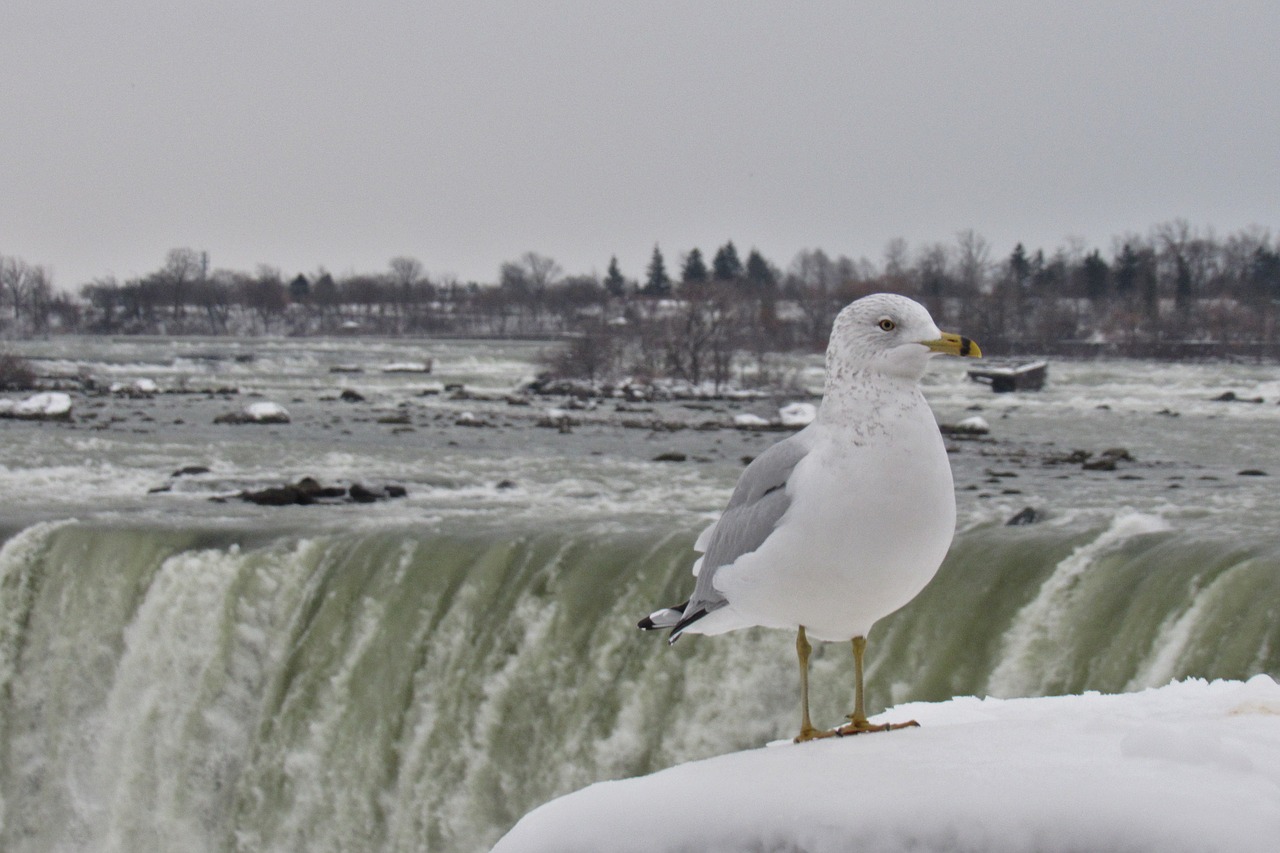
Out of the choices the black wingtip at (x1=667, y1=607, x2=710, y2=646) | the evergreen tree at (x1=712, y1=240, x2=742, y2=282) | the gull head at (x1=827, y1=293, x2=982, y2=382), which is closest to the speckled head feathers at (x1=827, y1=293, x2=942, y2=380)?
the gull head at (x1=827, y1=293, x2=982, y2=382)

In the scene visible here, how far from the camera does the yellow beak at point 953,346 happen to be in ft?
11.0

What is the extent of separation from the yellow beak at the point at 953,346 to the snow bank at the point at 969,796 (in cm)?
91

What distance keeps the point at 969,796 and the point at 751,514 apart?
1182mm

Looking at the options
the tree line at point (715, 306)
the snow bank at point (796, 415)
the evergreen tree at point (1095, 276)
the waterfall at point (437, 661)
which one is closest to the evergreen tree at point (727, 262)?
the tree line at point (715, 306)

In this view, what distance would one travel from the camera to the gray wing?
3.61m

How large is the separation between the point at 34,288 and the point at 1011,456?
300ft

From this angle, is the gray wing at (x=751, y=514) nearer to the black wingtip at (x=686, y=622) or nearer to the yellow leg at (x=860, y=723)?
the black wingtip at (x=686, y=622)

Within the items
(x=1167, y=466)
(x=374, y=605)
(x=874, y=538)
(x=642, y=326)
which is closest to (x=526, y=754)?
(x=374, y=605)

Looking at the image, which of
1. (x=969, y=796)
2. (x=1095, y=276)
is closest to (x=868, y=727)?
(x=969, y=796)

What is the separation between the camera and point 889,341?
11.2 feet

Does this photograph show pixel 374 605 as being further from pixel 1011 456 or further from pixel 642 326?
pixel 642 326

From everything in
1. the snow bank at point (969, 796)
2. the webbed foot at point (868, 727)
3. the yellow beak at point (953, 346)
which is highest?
the yellow beak at point (953, 346)

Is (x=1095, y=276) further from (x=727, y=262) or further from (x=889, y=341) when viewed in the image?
(x=889, y=341)

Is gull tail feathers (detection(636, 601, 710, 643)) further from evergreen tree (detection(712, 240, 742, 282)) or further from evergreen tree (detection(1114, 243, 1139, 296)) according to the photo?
evergreen tree (detection(712, 240, 742, 282))
